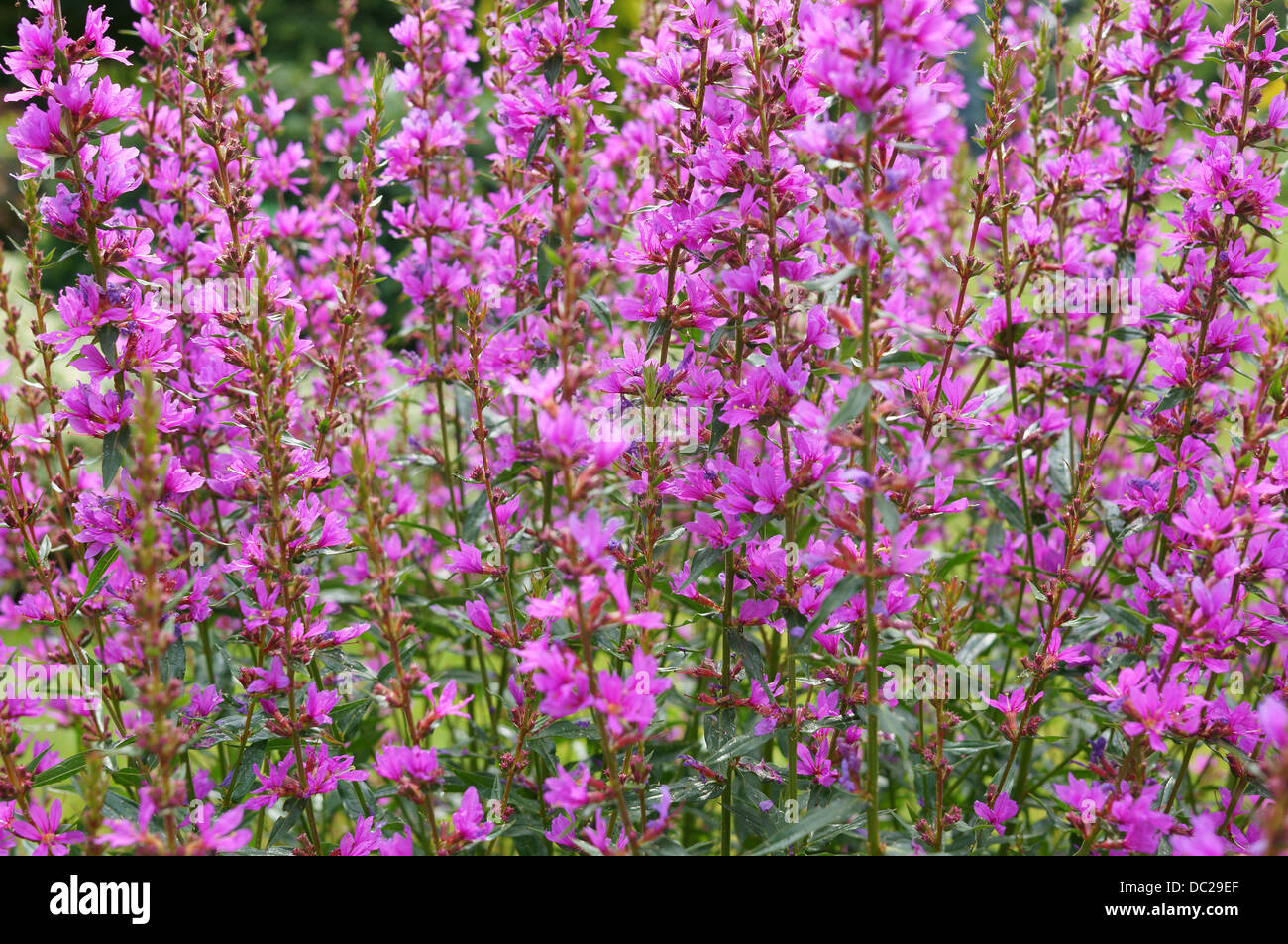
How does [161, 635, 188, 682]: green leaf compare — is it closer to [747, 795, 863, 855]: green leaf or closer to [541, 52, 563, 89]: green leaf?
[747, 795, 863, 855]: green leaf

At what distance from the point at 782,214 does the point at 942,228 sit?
10.7 feet

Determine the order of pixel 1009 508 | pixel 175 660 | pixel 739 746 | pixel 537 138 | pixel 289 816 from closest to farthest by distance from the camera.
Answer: pixel 739 746
pixel 289 816
pixel 175 660
pixel 537 138
pixel 1009 508

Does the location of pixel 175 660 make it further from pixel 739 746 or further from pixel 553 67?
pixel 553 67

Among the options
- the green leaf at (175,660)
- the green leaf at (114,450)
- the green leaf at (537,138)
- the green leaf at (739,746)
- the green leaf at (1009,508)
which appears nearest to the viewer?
the green leaf at (739,746)

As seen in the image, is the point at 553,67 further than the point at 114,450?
Yes

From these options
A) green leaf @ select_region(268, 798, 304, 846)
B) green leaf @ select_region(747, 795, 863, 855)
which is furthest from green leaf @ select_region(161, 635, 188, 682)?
green leaf @ select_region(747, 795, 863, 855)

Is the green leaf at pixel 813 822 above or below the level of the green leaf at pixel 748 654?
below

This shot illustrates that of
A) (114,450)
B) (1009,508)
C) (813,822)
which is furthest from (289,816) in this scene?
(1009,508)

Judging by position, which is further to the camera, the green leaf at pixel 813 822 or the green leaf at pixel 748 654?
the green leaf at pixel 748 654

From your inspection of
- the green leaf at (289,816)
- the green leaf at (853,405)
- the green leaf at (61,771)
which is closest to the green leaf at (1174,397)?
the green leaf at (853,405)

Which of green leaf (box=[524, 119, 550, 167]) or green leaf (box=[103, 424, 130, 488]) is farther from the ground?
green leaf (box=[524, 119, 550, 167])

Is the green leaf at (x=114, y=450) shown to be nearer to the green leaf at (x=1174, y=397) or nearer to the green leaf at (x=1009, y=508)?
the green leaf at (x=1009, y=508)

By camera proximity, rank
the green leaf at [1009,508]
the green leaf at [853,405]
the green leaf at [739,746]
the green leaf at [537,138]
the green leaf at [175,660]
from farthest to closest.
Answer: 1. the green leaf at [1009,508]
2. the green leaf at [537,138]
3. the green leaf at [175,660]
4. the green leaf at [739,746]
5. the green leaf at [853,405]

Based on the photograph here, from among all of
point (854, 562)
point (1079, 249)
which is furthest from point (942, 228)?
point (854, 562)
